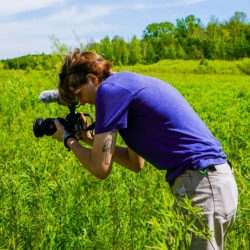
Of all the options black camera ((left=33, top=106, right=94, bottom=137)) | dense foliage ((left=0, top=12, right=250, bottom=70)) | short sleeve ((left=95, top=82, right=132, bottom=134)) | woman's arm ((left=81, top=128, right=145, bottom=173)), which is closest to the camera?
short sleeve ((left=95, top=82, right=132, bottom=134))

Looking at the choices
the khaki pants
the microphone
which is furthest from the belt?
the microphone

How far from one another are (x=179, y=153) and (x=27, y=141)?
333 centimetres

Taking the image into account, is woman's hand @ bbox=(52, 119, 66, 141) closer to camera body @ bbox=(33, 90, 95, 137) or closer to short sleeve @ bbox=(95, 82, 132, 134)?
camera body @ bbox=(33, 90, 95, 137)

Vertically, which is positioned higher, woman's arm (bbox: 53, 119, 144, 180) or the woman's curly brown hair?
the woman's curly brown hair

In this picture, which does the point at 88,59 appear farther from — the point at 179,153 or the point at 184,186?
the point at 184,186

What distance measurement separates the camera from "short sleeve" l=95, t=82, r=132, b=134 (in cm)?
162

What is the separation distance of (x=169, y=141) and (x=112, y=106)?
0.36 metres

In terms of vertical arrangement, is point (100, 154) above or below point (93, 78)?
below

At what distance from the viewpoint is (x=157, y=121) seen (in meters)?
1.68

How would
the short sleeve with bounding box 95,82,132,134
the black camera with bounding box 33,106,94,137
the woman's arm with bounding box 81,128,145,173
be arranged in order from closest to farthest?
the short sleeve with bounding box 95,82,132,134 → the black camera with bounding box 33,106,94,137 → the woman's arm with bounding box 81,128,145,173

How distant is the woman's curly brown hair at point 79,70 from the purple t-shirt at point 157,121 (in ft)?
0.84

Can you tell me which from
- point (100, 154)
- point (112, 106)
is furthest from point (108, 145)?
point (112, 106)

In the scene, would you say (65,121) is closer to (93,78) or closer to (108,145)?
(93,78)

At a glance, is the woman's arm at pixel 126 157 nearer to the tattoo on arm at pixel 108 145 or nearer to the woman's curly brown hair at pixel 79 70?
the woman's curly brown hair at pixel 79 70
